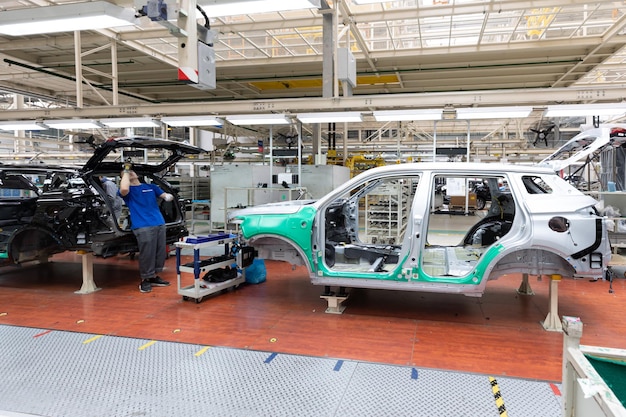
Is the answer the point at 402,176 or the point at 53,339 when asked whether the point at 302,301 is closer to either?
the point at 402,176

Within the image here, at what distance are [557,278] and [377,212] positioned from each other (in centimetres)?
551

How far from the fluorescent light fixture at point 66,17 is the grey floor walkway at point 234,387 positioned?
117 inches

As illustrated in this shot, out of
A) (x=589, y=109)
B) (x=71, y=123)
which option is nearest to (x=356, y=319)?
(x=589, y=109)

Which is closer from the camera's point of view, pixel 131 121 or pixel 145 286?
pixel 145 286

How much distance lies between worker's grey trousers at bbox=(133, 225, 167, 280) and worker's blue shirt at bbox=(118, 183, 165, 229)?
8 cm

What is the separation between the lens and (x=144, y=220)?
553 cm

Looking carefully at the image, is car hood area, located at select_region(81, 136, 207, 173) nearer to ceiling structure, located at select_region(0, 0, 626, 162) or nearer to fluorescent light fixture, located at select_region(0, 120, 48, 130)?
ceiling structure, located at select_region(0, 0, 626, 162)

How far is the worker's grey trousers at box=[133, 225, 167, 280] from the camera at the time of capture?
18.2ft

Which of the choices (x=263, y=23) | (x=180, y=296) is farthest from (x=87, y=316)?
(x=263, y=23)

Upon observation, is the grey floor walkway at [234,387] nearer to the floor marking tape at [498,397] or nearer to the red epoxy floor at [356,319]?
the floor marking tape at [498,397]

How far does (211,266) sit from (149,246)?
102cm

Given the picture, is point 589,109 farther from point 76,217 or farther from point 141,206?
point 76,217

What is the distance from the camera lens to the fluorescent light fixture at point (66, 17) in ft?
12.1

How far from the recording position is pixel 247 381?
10.1 ft
